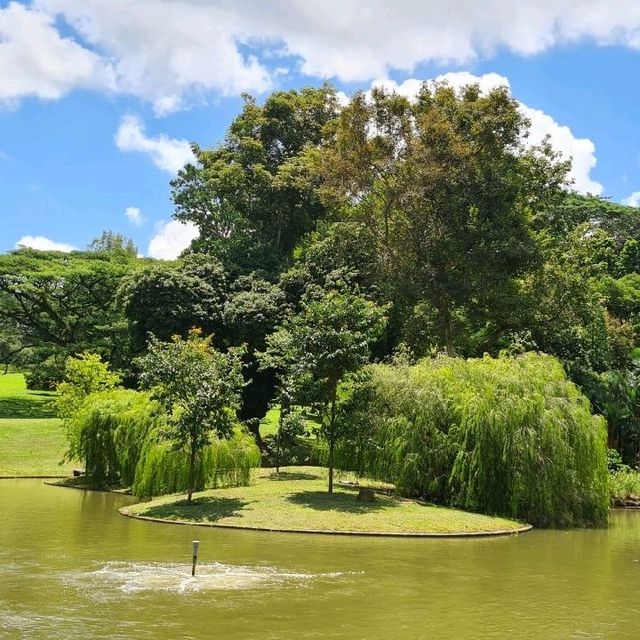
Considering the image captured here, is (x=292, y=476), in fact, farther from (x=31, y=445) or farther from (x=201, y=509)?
(x=31, y=445)

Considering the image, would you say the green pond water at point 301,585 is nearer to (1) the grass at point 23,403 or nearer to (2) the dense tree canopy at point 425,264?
(2) the dense tree canopy at point 425,264

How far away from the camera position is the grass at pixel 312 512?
22.5 metres

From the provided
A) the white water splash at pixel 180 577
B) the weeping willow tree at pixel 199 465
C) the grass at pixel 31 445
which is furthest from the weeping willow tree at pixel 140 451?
the white water splash at pixel 180 577

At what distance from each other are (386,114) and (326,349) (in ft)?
57.6

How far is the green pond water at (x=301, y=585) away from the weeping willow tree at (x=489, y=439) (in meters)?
2.47

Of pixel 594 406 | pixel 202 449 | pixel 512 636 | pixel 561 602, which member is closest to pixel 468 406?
pixel 202 449

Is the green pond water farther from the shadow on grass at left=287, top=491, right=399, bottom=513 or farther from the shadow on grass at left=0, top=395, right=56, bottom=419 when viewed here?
the shadow on grass at left=0, top=395, right=56, bottom=419

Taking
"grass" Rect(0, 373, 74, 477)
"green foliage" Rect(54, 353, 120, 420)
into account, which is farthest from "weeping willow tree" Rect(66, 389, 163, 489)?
"grass" Rect(0, 373, 74, 477)

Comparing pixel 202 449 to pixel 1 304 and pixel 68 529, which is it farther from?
pixel 1 304

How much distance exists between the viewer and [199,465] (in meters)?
27.6

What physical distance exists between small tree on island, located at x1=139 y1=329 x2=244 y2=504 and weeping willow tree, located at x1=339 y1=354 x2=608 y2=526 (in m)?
4.34

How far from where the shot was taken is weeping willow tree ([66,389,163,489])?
29594 millimetres

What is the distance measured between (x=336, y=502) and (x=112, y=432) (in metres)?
10.6

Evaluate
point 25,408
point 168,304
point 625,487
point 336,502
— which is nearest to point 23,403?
point 25,408
